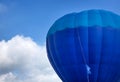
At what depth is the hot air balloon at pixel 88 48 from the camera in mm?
31328

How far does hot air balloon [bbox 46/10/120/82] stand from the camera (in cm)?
3133

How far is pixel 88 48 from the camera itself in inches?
1233

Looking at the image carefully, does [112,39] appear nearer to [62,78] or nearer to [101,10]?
[101,10]

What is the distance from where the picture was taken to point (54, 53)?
108 ft

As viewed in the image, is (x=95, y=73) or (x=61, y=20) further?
(x=61, y=20)

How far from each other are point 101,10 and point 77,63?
556 centimetres

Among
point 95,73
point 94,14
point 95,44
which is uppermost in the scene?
point 94,14

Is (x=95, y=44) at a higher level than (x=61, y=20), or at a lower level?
lower

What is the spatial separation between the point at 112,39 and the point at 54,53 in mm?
5370

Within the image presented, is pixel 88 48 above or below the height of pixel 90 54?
above

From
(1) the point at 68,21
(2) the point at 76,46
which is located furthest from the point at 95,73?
(1) the point at 68,21

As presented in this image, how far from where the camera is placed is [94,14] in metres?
32.6

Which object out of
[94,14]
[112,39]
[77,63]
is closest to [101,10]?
[94,14]

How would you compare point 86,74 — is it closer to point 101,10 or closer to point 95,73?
point 95,73
